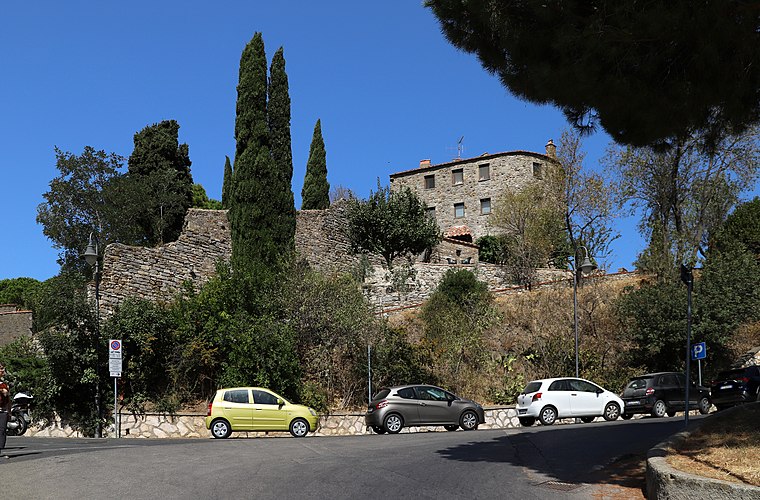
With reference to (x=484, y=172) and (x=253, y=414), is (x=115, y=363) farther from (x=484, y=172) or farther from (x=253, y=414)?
(x=484, y=172)

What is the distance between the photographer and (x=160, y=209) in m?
41.6

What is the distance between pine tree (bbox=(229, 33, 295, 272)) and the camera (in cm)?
3139

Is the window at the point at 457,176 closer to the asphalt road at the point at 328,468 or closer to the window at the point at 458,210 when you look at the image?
the window at the point at 458,210

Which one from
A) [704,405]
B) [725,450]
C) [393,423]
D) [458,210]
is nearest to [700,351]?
[704,405]

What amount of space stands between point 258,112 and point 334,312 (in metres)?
10.9

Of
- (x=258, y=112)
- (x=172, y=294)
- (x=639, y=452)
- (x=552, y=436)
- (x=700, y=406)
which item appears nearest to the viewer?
(x=639, y=452)

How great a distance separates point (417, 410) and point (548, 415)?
16.1ft

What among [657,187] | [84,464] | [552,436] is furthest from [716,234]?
[84,464]

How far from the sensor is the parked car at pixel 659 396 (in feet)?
83.8

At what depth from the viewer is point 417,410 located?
21.8 metres

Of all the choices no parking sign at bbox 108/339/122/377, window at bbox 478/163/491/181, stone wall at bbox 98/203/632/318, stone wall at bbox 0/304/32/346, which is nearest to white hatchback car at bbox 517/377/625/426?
stone wall at bbox 98/203/632/318

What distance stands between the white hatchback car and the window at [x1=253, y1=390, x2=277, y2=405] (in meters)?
8.28

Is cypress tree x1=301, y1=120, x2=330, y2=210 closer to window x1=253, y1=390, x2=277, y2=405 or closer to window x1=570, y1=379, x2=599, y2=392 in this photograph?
window x1=570, y1=379, x2=599, y2=392

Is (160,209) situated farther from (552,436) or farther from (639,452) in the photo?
(639,452)
